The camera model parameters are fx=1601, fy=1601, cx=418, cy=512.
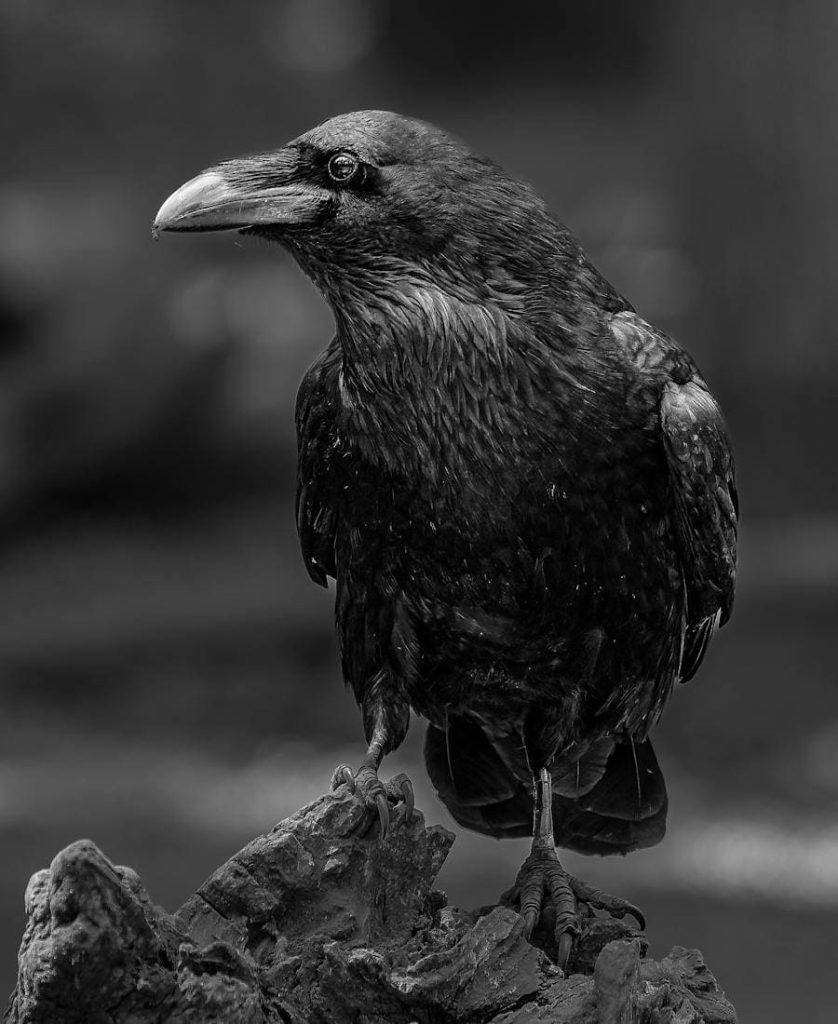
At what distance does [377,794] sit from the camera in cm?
304

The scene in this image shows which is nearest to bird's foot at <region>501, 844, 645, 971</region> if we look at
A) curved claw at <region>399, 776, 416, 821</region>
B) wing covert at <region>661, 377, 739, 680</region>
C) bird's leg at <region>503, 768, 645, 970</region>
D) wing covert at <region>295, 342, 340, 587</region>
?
bird's leg at <region>503, 768, 645, 970</region>

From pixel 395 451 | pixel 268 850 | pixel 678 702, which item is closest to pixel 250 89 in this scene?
pixel 678 702

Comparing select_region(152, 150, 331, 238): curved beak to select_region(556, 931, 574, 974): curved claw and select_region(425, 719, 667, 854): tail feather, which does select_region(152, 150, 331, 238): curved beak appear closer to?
select_region(425, 719, 667, 854): tail feather

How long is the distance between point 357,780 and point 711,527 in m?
0.93

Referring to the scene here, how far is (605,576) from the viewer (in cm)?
330

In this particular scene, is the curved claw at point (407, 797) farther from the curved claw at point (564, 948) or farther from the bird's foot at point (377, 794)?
the curved claw at point (564, 948)

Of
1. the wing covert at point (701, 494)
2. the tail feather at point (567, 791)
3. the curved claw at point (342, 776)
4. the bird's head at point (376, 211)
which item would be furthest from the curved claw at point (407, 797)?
the bird's head at point (376, 211)

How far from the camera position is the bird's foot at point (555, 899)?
131 inches

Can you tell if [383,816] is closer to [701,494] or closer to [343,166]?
[701,494]

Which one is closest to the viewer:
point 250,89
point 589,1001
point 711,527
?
point 589,1001

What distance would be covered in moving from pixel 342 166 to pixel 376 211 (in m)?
0.11

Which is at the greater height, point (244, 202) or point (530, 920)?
point (244, 202)

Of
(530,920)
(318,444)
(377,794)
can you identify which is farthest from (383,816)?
(318,444)

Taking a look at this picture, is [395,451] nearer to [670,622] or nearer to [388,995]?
[670,622]
